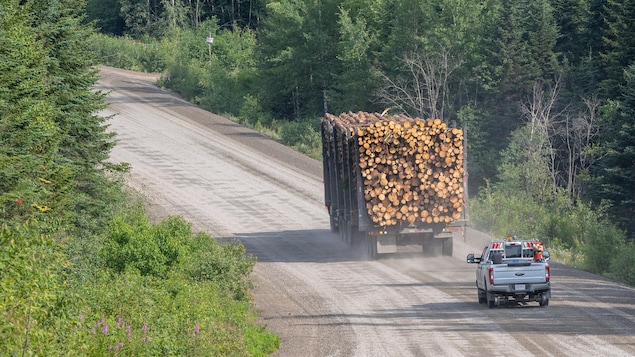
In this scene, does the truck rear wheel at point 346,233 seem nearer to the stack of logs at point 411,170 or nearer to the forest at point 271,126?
the stack of logs at point 411,170

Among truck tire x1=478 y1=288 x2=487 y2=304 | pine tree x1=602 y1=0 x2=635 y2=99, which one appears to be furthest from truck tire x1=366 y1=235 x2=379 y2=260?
pine tree x1=602 y1=0 x2=635 y2=99

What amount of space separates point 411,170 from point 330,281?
4312 mm

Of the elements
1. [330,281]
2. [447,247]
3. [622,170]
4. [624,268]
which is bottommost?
[330,281]

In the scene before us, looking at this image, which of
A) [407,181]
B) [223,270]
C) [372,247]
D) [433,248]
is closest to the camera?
[223,270]

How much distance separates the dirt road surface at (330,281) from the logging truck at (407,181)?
1042 mm

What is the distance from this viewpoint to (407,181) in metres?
29.6

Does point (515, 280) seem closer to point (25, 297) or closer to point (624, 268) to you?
point (624, 268)

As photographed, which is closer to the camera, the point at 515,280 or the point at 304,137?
the point at 515,280

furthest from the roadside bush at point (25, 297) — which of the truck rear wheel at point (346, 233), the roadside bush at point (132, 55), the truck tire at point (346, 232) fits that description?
the roadside bush at point (132, 55)

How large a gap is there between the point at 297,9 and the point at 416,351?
47795 millimetres

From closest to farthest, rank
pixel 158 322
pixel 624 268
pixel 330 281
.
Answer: pixel 158 322 < pixel 330 281 < pixel 624 268

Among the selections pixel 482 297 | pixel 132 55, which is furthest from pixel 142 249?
pixel 132 55

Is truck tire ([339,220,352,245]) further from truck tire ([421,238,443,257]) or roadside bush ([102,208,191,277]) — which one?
roadside bush ([102,208,191,277])

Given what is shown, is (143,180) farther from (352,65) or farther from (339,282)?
(339,282)
